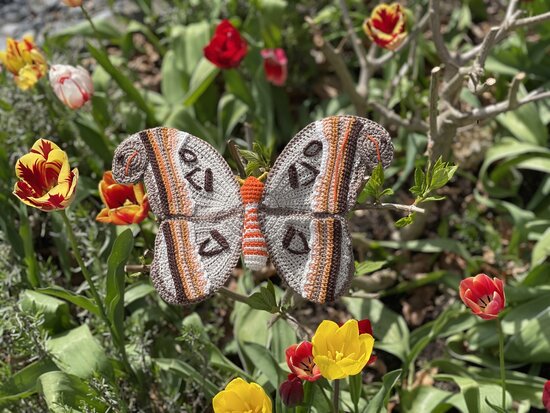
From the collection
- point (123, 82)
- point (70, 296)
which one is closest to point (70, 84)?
point (123, 82)

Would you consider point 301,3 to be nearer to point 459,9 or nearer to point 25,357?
point 459,9

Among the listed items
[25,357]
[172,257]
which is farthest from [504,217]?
[25,357]

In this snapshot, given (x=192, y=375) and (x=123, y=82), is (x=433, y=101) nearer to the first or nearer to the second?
(x=192, y=375)

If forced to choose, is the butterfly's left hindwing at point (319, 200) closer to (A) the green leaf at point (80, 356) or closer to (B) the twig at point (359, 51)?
(A) the green leaf at point (80, 356)

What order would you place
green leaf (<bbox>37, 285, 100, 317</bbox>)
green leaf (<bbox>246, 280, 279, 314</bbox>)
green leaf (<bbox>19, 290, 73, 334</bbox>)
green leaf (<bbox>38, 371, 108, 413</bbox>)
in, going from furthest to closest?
green leaf (<bbox>19, 290, 73, 334</bbox>)
green leaf (<bbox>37, 285, 100, 317</bbox>)
green leaf (<bbox>38, 371, 108, 413</bbox>)
green leaf (<bbox>246, 280, 279, 314</bbox>)

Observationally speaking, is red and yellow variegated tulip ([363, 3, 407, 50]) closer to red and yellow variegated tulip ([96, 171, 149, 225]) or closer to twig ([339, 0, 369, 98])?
twig ([339, 0, 369, 98])

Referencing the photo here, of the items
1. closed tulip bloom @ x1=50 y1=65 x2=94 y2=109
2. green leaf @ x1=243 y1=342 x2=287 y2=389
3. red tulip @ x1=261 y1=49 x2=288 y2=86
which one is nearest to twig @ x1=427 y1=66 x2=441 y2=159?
green leaf @ x1=243 y1=342 x2=287 y2=389
